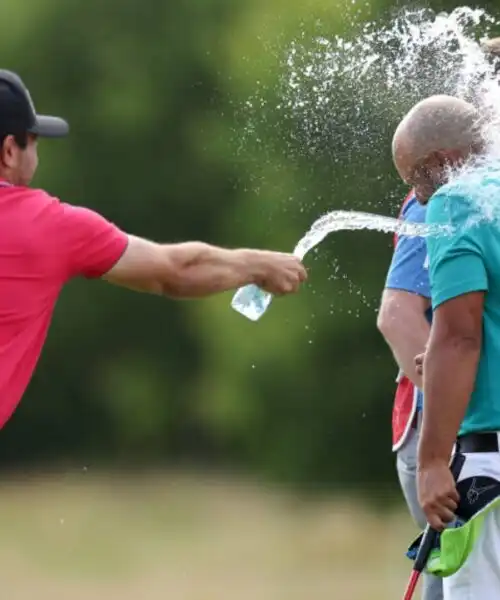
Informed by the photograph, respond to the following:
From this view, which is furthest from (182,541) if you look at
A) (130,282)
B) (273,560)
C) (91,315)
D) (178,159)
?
(130,282)

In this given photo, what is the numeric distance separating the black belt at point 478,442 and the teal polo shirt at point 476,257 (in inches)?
0.6

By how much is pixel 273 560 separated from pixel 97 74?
122 inches

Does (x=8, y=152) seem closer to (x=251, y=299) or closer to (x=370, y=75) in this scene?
(x=251, y=299)

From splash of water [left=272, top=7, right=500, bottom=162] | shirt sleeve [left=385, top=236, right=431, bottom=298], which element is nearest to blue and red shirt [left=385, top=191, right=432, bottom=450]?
shirt sleeve [left=385, top=236, right=431, bottom=298]

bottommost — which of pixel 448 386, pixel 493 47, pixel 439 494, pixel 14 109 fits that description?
pixel 439 494

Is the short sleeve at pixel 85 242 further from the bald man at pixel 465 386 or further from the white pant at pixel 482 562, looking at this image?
the white pant at pixel 482 562

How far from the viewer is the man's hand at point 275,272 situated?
162 inches

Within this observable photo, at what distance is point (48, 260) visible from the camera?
149 inches

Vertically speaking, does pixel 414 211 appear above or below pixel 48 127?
below

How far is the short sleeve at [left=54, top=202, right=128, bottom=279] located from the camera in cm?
379

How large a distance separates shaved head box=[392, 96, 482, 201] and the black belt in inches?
25.5

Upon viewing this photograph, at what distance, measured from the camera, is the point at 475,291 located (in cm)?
343

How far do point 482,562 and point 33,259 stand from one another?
1.19 metres

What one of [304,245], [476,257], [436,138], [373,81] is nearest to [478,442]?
[476,257]
